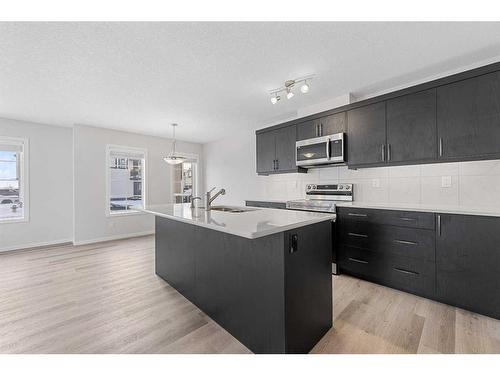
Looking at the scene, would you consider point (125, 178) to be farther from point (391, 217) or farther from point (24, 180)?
point (391, 217)

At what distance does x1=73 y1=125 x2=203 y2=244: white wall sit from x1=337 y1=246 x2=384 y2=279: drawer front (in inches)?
176

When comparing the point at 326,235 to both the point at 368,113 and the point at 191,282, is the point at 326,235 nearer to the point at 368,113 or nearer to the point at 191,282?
the point at 191,282

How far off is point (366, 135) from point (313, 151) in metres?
0.74

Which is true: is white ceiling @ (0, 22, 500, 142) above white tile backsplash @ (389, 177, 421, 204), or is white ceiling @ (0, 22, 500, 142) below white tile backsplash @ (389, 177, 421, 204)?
→ above

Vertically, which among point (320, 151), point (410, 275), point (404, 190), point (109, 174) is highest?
point (320, 151)

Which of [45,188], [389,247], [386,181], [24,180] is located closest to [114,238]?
[45,188]

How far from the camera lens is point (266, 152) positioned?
4281 millimetres

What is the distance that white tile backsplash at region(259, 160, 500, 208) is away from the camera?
7.65 feet

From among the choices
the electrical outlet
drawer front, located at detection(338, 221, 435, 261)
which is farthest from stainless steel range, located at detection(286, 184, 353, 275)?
the electrical outlet

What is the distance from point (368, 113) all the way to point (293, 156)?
1.24m

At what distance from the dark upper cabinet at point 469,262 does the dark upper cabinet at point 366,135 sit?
0.99 m

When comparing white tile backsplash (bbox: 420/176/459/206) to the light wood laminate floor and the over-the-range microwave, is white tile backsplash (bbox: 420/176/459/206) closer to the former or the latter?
the over-the-range microwave

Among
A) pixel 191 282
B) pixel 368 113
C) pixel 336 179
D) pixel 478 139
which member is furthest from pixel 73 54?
pixel 478 139

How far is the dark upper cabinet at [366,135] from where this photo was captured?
2.79 m
